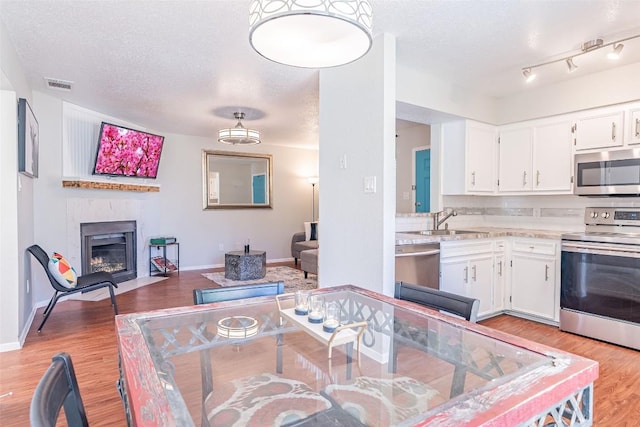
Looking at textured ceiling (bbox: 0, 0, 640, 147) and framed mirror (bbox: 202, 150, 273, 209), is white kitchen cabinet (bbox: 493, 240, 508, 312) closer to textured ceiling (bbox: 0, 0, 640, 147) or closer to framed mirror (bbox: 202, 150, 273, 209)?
textured ceiling (bbox: 0, 0, 640, 147)

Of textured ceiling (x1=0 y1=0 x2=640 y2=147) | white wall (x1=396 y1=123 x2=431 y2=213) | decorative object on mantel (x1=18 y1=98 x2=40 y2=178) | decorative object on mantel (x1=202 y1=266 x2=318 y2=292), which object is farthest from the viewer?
white wall (x1=396 y1=123 x2=431 y2=213)

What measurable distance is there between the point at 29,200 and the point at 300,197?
4756 mm

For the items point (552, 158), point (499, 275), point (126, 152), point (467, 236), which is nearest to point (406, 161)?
point (552, 158)

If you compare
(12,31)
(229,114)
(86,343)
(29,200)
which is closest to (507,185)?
(229,114)

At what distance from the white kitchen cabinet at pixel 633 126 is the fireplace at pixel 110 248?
6061mm

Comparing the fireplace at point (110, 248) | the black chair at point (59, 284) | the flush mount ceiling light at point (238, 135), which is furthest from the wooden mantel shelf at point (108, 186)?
the flush mount ceiling light at point (238, 135)

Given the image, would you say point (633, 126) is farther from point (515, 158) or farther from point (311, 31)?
point (311, 31)

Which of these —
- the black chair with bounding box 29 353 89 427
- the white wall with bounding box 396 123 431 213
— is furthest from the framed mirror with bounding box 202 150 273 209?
the black chair with bounding box 29 353 89 427

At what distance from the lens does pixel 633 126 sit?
318cm

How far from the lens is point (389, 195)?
2635 mm

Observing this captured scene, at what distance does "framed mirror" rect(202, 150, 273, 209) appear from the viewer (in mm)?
6746

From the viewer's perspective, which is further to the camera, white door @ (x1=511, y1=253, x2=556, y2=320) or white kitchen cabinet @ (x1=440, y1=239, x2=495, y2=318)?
white door @ (x1=511, y1=253, x2=556, y2=320)

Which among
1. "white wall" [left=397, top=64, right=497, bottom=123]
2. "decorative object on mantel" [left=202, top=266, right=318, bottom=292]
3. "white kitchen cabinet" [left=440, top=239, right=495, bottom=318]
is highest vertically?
"white wall" [left=397, top=64, right=497, bottom=123]

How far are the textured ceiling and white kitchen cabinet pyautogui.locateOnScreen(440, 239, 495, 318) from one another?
160 centimetres
